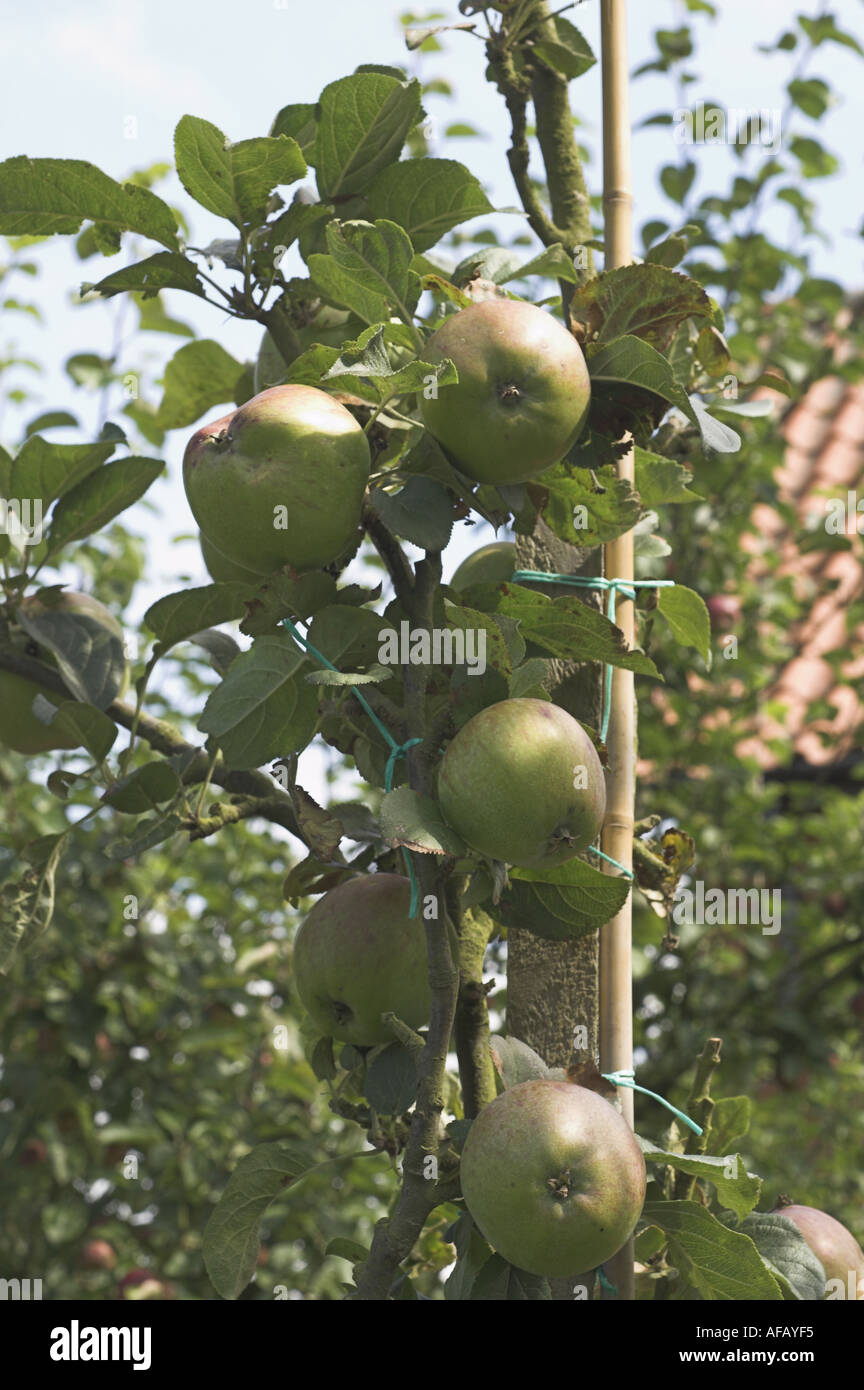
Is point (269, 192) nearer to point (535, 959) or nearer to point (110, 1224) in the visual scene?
point (535, 959)

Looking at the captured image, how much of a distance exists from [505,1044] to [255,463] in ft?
1.51

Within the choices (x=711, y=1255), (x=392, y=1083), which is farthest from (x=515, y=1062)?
(x=711, y=1255)

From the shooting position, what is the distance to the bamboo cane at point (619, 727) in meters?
1.10

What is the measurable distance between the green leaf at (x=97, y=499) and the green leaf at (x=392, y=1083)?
2.07 ft

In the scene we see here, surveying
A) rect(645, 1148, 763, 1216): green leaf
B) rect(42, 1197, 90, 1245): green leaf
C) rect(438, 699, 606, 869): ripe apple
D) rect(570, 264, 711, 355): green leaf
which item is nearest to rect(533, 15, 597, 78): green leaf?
rect(570, 264, 711, 355): green leaf

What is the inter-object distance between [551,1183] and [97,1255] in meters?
2.41

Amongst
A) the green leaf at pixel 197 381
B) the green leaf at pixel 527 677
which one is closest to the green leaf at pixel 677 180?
the green leaf at pixel 197 381

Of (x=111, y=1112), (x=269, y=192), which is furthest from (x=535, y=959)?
(x=111, y=1112)

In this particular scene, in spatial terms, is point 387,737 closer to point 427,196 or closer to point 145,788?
point 145,788

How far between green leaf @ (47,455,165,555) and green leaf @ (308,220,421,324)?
41 centimetres

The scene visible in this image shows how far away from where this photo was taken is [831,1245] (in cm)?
111

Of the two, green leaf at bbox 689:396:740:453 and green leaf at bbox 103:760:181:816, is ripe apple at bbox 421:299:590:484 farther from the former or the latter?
green leaf at bbox 103:760:181:816

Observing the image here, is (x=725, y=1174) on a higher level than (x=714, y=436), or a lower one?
lower

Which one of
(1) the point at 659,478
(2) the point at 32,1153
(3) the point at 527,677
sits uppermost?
(1) the point at 659,478
